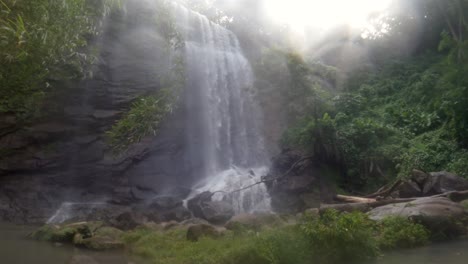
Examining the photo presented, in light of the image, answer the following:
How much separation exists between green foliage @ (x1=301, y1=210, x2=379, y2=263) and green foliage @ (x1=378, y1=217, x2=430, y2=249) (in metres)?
Result: 1.70

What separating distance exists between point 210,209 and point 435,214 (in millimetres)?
8669

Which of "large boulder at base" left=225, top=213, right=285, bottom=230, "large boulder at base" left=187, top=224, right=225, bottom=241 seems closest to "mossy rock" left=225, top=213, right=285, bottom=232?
"large boulder at base" left=225, top=213, right=285, bottom=230

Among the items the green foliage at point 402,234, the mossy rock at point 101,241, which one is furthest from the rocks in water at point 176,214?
the green foliage at point 402,234

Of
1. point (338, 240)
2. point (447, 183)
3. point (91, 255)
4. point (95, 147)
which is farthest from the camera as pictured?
point (95, 147)

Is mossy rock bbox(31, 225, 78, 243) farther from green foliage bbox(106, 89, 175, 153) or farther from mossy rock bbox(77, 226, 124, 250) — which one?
green foliage bbox(106, 89, 175, 153)

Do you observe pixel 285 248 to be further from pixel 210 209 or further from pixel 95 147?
pixel 95 147

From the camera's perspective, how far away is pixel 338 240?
8.27 m

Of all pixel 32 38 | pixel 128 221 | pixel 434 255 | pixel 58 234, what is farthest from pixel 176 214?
pixel 32 38

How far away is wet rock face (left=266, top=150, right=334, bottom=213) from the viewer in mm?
19000

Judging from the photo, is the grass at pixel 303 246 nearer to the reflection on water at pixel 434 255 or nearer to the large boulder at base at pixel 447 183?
the reflection on water at pixel 434 255

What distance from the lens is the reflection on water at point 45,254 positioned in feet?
32.0

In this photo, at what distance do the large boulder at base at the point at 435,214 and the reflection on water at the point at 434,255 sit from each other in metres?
0.53

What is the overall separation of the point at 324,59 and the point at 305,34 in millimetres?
3449

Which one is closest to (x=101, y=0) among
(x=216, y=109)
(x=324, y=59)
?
(x=216, y=109)
